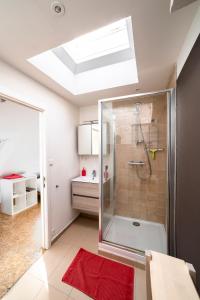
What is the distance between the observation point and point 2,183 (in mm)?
3002

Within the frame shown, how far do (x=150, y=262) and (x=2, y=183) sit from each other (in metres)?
3.45

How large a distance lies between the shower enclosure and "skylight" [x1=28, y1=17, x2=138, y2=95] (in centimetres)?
43

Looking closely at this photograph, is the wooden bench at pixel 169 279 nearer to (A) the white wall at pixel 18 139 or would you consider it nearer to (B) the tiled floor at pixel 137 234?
(B) the tiled floor at pixel 137 234

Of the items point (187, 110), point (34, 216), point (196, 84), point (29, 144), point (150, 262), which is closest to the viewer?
point (150, 262)

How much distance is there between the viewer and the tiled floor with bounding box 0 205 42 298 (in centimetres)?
149

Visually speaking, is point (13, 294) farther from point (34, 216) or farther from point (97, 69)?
point (97, 69)

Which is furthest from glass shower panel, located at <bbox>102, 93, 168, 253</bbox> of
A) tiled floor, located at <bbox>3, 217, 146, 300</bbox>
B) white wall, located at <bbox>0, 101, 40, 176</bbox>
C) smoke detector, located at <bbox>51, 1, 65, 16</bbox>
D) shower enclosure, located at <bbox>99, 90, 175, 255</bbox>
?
white wall, located at <bbox>0, 101, 40, 176</bbox>

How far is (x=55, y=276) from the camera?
1.48 metres

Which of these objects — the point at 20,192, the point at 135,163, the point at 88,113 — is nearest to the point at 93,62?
the point at 88,113

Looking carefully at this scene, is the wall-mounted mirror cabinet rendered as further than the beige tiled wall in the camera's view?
Yes

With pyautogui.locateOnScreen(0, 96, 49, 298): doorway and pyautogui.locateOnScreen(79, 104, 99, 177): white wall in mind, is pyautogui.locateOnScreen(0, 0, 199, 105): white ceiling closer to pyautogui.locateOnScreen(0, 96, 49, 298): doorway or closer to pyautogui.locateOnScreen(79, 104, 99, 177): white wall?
pyautogui.locateOnScreen(0, 96, 49, 298): doorway

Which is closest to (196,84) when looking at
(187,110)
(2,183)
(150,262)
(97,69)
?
(187,110)

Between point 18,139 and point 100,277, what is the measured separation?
12.3ft

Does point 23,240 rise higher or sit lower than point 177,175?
lower
